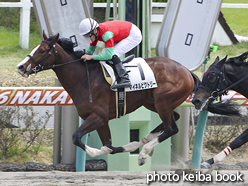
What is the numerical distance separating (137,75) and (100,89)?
0.48 meters

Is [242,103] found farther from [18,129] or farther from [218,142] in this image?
[18,129]

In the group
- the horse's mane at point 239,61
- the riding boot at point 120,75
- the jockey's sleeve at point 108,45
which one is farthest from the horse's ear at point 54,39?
the horse's mane at point 239,61

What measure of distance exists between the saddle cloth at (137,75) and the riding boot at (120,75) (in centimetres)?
8

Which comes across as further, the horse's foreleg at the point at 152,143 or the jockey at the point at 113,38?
the horse's foreleg at the point at 152,143

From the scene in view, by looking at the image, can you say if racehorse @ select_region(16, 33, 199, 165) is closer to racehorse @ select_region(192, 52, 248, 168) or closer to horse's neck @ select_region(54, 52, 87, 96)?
Answer: horse's neck @ select_region(54, 52, 87, 96)

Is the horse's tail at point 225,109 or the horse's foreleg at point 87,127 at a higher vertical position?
the horse's foreleg at point 87,127

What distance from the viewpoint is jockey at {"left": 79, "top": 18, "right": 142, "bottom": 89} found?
459 cm

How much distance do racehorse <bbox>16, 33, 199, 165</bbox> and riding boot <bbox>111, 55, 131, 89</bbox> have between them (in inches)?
5.9

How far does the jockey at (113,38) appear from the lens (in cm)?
459

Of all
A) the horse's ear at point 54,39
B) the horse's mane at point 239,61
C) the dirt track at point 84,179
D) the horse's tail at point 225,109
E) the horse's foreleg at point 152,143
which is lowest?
the dirt track at point 84,179

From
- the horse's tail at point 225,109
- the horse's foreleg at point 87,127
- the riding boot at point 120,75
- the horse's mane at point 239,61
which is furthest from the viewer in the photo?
the horse's tail at point 225,109

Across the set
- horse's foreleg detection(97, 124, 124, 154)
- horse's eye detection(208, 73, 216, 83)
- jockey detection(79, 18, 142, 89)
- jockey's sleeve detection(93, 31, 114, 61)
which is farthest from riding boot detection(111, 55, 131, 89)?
horse's eye detection(208, 73, 216, 83)

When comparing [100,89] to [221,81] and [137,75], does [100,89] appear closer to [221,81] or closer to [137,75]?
[137,75]

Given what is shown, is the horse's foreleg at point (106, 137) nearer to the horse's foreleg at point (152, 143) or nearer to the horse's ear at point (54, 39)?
the horse's foreleg at point (152, 143)
